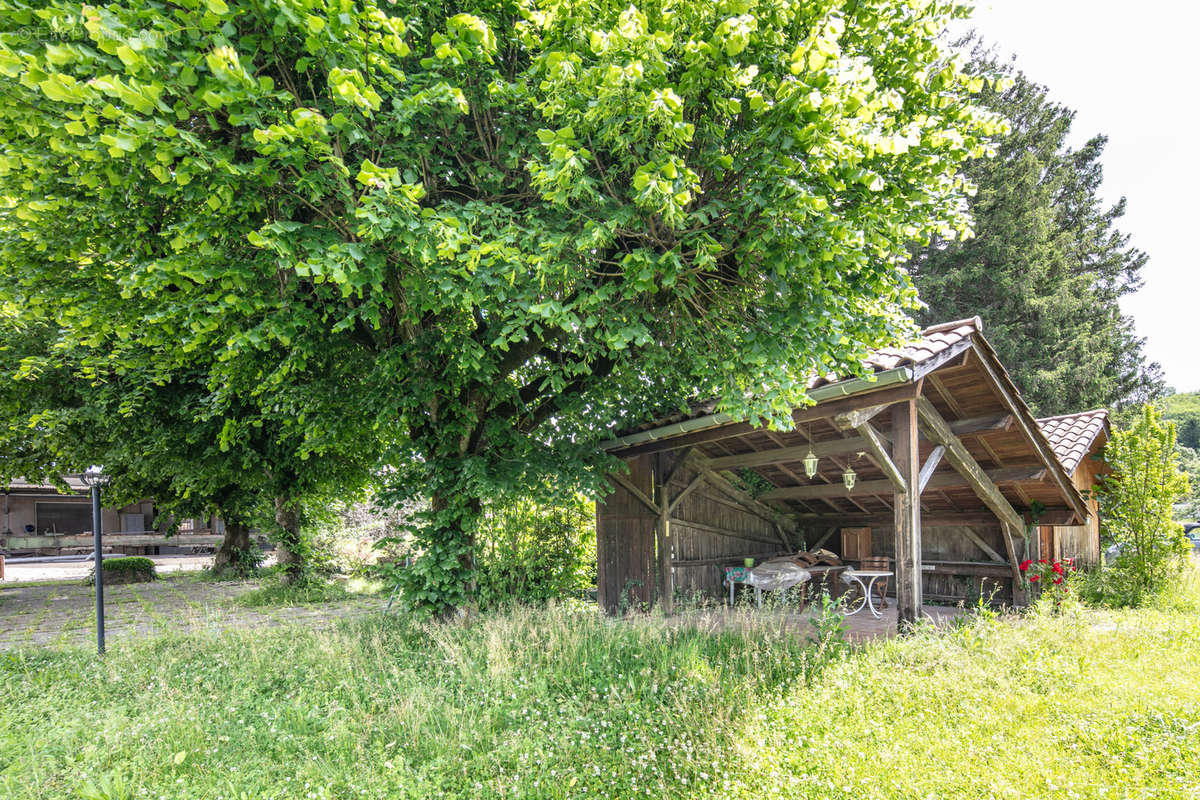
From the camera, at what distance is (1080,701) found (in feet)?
14.5

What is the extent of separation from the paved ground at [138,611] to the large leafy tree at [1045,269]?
65.0ft

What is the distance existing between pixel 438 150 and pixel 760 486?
25.9ft

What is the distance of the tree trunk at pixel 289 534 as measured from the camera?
12.9 m

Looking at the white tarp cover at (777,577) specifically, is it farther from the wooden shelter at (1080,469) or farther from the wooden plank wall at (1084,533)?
the wooden plank wall at (1084,533)

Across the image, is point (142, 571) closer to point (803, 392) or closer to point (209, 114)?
point (209, 114)

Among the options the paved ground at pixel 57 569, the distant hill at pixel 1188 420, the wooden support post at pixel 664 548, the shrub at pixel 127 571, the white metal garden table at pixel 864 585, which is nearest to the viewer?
the white metal garden table at pixel 864 585

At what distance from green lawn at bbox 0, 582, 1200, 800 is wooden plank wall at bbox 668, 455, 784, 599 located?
134 inches

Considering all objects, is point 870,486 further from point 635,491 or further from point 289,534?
point 289,534

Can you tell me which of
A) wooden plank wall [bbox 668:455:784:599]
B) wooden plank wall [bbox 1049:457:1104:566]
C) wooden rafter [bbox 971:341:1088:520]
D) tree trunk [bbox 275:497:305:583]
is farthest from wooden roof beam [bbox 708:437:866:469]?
tree trunk [bbox 275:497:305:583]

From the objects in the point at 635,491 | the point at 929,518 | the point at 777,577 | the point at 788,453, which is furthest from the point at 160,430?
the point at 929,518

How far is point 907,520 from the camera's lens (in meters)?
6.13

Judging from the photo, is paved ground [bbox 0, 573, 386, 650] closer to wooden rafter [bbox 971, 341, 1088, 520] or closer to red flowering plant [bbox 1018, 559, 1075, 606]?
wooden rafter [bbox 971, 341, 1088, 520]

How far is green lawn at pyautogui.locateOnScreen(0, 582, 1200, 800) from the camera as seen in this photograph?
3648 mm

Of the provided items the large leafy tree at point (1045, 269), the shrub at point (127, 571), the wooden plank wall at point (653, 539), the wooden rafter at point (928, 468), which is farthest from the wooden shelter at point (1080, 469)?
the shrub at point (127, 571)
